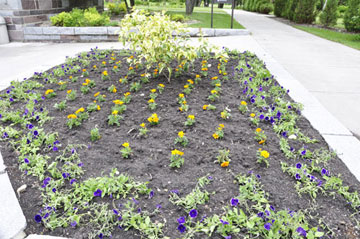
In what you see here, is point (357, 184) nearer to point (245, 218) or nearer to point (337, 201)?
point (337, 201)

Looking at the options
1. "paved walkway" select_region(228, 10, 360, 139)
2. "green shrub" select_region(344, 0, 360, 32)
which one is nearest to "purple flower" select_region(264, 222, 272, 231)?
"paved walkway" select_region(228, 10, 360, 139)

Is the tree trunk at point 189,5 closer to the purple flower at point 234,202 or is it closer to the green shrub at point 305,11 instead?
the green shrub at point 305,11

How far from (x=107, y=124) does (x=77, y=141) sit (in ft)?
1.31

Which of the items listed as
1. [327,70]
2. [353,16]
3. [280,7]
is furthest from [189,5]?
[327,70]

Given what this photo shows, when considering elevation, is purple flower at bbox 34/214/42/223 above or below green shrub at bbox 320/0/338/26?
below

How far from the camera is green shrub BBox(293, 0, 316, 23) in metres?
14.0

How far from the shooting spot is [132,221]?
5.42 feet

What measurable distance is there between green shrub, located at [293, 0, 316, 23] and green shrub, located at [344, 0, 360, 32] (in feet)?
9.66

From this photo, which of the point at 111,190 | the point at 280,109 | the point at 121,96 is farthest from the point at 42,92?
the point at 280,109

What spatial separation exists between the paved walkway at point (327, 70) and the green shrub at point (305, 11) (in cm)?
619

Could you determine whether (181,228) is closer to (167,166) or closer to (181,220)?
(181,220)

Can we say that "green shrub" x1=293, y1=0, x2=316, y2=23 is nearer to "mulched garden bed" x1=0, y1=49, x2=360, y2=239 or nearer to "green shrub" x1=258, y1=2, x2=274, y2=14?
"green shrub" x1=258, y1=2, x2=274, y2=14

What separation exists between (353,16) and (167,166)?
11809mm

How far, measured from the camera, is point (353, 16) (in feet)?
35.2
